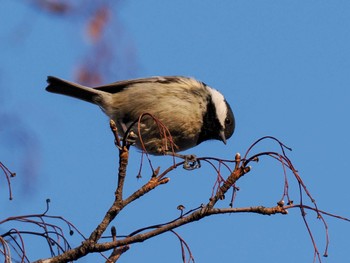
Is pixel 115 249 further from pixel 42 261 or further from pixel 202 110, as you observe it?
pixel 202 110

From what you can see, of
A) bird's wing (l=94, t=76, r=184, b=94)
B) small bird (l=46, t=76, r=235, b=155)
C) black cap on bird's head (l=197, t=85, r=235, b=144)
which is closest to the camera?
small bird (l=46, t=76, r=235, b=155)

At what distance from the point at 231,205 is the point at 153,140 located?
3032 millimetres

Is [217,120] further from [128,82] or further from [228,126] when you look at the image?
[128,82]

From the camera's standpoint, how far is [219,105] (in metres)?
6.87

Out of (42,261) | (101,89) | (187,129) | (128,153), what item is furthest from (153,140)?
(42,261)

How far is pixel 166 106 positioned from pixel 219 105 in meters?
0.67

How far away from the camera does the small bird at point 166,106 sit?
650 cm

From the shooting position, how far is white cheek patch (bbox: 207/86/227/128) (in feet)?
22.4

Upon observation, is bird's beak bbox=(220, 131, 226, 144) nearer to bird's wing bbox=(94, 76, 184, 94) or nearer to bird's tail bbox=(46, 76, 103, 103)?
bird's wing bbox=(94, 76, 184, 94)

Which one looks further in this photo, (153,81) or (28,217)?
(153,81)

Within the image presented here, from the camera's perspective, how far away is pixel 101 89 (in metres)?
7.01

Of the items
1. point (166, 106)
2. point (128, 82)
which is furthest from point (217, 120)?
point (128, 82)

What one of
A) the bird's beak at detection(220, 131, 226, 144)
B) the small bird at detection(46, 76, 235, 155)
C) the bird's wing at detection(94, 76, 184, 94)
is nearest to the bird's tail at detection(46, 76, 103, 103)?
the small bird at detection(46, 76, 235, 155)

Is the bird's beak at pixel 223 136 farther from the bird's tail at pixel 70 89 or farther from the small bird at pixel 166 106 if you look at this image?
the bird's tail at pixel 70 89
